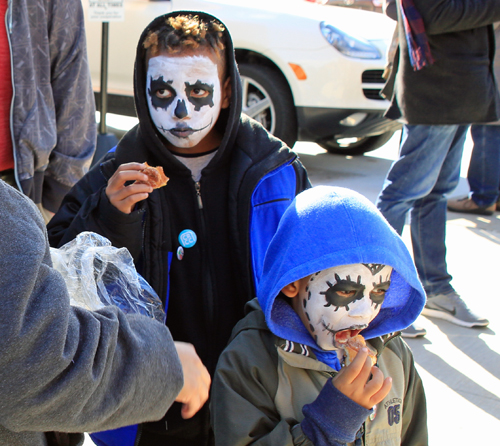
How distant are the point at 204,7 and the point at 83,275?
5.05 meters

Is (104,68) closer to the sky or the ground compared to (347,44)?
closer to the ground

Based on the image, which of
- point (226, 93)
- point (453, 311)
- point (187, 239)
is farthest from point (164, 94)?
point (453, 311)

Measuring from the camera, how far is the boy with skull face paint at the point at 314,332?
1.55 m

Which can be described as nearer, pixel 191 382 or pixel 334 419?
pixel 191 382

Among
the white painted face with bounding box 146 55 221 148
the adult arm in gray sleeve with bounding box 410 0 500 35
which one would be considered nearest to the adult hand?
the white painted face with bounding box 146 55 221 148

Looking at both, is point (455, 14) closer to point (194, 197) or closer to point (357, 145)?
point (194, 197)

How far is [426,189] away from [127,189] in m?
2.17

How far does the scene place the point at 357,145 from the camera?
7238 millimetres

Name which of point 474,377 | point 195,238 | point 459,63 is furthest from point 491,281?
point 195,238

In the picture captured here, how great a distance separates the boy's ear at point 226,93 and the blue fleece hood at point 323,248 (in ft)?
1.83

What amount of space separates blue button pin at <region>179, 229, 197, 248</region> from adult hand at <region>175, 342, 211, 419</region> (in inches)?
30.0

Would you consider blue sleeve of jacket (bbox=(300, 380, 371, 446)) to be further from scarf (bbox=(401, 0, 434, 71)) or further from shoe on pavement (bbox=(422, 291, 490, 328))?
shoe on pavement (bbox=(422, 291, 490, 328))

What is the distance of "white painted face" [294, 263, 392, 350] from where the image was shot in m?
1.60

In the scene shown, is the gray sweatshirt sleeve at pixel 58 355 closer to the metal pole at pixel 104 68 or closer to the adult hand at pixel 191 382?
the adult hand at pixel 191 382
